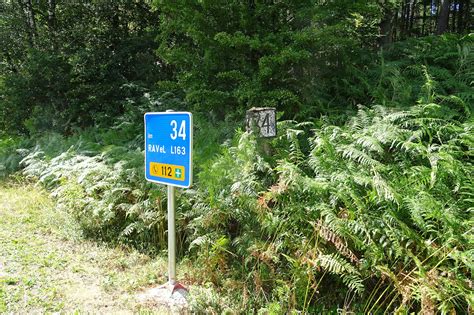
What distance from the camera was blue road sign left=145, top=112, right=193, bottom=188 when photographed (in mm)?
3088

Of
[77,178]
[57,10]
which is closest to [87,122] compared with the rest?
[57,10]

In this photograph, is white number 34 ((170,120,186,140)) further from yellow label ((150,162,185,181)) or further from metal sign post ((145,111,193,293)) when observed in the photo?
yellow label ((150,162,185,181))

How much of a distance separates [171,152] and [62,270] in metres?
1.90

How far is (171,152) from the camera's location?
3238mm

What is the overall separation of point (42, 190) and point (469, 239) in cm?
629

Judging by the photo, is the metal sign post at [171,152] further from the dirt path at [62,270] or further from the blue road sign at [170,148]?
the dirt path at [62,270]

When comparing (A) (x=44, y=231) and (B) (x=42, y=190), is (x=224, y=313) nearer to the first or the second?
(A) (x=44, y=231)

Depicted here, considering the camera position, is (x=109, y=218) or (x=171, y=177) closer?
(x=171, y=177)

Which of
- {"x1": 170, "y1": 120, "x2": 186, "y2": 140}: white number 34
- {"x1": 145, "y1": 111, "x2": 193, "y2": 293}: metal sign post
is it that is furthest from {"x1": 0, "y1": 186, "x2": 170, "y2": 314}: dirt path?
{"x1": 170, "y1": 120, "x2": 186, "y2": 140}: white number 34

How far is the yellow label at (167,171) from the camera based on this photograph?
124 inches

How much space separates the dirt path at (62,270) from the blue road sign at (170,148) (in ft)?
3.72

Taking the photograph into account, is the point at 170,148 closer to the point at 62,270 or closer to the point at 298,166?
the point at 298,166

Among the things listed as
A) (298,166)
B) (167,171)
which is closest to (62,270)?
(167,171)

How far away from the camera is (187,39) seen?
8.36 meters
